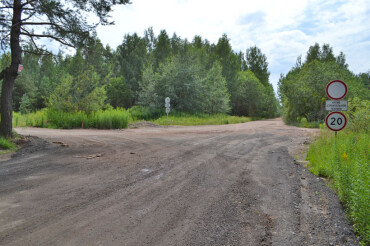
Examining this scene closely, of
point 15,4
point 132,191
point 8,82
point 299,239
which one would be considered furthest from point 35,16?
point 299,239

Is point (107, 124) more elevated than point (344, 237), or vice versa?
point (107, 124)

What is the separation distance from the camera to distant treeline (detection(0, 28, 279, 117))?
1075 centimetres

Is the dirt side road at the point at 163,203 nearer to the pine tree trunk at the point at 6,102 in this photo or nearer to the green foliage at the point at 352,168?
the green foliage at the point at 352,168

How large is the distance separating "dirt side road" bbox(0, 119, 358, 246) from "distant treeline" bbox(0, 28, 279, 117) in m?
5.04

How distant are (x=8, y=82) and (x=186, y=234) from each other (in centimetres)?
888

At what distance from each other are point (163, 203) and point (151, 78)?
31438 mm

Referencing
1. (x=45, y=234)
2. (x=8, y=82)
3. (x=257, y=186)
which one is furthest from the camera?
(x=8, y=82)

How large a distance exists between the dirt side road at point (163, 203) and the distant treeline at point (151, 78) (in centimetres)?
504

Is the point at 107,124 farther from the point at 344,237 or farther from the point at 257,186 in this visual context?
the point at 344,237

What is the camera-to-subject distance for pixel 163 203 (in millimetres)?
4062

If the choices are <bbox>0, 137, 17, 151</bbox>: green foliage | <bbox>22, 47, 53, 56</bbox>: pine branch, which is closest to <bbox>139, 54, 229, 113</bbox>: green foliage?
<bbox>22, 47, 53, 56</bbox>: pine branch

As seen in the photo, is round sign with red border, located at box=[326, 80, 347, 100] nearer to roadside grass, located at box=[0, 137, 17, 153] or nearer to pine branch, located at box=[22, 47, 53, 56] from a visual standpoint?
pine branch, located at box=[22, 47, 53, 56]

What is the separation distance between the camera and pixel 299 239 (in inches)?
122

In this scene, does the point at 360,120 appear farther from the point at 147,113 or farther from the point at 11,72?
the point at 147,113
